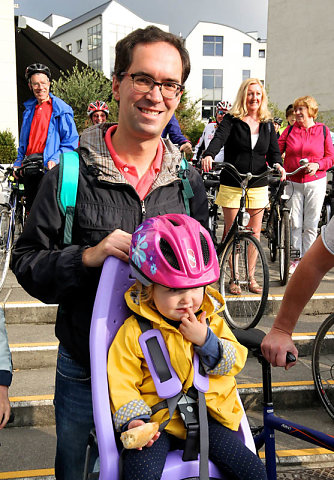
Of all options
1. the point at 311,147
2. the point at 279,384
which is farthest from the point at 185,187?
the point at 311,147

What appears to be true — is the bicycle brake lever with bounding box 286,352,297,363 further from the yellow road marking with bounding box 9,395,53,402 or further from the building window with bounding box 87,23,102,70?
the building window with bounding box 87,23,102,70

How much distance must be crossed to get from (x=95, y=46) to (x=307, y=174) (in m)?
58.1

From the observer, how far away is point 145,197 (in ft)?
5.88

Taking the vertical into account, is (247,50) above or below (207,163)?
above

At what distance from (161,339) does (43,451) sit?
87.6 inches

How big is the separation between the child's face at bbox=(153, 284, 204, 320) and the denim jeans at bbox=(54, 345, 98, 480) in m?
0.42

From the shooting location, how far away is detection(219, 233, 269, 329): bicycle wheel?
4.85 meters

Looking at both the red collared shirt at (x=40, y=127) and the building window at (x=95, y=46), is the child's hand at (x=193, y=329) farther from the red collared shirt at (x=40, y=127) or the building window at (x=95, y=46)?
the building window at (x=95, y=46)

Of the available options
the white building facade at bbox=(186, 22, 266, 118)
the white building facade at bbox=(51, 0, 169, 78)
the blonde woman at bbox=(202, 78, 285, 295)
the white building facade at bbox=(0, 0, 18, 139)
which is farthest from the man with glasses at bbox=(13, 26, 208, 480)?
the white building facade at bbox=(186, 22, 266, 118)

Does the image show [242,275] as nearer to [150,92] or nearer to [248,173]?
[248,173]

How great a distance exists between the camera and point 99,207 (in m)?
1.74

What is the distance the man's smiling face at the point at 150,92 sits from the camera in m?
1.68

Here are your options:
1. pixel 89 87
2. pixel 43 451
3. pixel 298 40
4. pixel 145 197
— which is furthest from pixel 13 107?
pixel 298 40

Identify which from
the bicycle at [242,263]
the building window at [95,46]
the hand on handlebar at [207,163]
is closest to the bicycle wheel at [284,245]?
the bicycle at [242,263]
